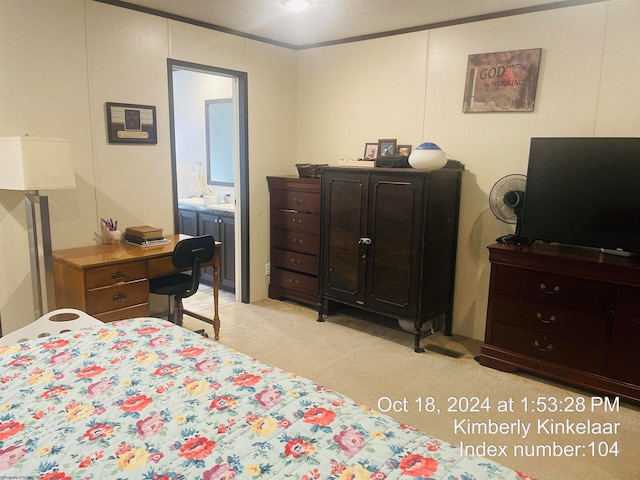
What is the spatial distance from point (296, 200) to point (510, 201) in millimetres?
1863

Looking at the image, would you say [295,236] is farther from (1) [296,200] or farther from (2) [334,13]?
(2) [334,13]

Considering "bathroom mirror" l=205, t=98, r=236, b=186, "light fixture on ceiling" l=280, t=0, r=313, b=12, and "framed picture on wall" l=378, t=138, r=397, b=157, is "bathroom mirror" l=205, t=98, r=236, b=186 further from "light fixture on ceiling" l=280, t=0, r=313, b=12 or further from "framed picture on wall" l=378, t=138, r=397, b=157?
"light fixture on ceiling" l=280, t=0, r=313, b=12

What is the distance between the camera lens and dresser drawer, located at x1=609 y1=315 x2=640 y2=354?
8.91 feet

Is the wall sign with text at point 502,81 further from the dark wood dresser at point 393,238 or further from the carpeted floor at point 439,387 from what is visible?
the carpeted floor at point 439,387

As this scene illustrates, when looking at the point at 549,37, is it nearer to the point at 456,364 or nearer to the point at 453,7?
the point at 453,7

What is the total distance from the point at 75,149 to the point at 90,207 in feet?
1.34

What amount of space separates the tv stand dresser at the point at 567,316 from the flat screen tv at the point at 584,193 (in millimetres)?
125

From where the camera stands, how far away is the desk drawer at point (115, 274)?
2.82 meters

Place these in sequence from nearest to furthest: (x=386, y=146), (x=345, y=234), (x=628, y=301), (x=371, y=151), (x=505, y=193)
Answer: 1. (x=628, y=301)
2. (x=505, y=193)
3. (x=345, y=234)
4. (x=386, y=146)
5. (x=371, y=151)

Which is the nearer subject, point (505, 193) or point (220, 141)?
point (505, 193)

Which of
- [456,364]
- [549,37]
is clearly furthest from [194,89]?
[456,364]

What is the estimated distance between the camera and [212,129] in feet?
17.4

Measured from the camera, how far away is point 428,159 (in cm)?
343

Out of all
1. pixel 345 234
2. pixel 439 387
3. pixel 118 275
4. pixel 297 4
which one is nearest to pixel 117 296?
pixel 118 275
